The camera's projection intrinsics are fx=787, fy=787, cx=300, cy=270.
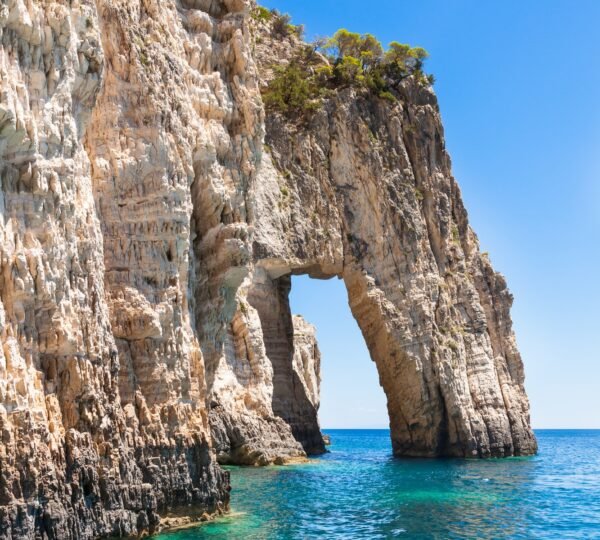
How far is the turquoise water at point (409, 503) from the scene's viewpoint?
1934 cm

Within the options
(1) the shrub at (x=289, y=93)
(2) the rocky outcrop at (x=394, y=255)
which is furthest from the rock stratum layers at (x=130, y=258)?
(1) the shrub at (x=289, y=93)

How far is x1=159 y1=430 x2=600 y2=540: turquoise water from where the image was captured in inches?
762

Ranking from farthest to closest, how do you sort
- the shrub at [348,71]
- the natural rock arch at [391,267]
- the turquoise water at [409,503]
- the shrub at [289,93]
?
the shrub at [348,71], the shrub at [289,93], the natural rock arch at [391,267], the turquoise water at [409,503]

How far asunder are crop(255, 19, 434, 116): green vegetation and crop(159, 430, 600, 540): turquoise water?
1894 cm

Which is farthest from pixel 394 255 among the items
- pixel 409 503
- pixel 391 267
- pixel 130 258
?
pixel 130 258

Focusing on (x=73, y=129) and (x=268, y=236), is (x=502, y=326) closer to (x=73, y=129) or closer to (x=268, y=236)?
(x=268, y=236)

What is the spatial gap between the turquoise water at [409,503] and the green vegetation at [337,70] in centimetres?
1894

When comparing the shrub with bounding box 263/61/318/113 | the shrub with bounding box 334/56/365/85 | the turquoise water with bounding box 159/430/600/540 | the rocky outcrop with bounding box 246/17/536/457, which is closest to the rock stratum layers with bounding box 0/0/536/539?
the rocky outcrop with bounding box 246/17/536/457

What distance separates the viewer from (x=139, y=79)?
19.2 metres

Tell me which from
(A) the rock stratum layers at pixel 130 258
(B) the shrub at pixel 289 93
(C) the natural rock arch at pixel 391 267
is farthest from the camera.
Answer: (B) the shrub at pixel 289 93

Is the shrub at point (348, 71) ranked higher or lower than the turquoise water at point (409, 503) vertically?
higher

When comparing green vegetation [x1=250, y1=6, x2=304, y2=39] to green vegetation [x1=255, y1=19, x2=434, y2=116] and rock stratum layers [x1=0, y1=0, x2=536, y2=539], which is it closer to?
green vegetation [x1=255, y1=19, x2=434, y2=116]

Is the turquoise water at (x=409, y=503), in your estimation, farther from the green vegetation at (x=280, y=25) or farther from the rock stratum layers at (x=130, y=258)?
the green vegetation at (x=280, y=25)

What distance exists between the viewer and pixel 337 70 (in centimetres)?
4316
